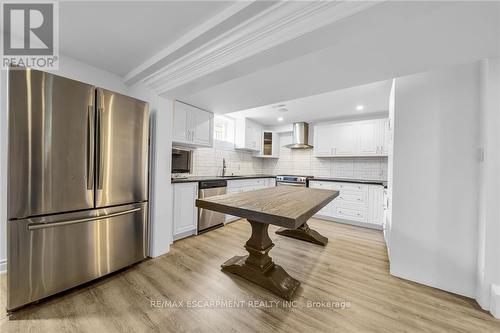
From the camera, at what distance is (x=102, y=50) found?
1.87 m

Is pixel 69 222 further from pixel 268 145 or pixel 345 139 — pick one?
pixel 345 139

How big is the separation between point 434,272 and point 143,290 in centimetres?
282

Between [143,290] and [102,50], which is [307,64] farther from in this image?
[143,290]

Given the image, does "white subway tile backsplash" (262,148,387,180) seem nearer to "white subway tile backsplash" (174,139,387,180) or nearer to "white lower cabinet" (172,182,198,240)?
"white subway tile backsplash" (174,139,387,180)

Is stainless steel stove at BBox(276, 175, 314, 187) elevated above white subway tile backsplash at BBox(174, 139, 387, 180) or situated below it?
below

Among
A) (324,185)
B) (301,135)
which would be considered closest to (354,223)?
(324,185)

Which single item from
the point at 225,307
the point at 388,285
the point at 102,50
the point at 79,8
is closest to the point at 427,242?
the point at 388,285

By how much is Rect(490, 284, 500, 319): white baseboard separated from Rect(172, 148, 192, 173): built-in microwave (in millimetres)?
3797

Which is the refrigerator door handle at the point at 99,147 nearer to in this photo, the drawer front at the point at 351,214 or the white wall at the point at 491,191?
the white wall at the point at 491,191

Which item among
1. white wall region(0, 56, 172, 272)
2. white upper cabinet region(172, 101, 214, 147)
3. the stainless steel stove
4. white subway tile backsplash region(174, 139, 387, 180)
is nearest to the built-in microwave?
white upper cabinet region(172, 101, 214, 147)

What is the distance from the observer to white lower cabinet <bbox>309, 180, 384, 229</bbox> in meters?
3.55

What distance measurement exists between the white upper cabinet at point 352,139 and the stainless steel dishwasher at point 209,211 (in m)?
2.62

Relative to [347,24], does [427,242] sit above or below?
below

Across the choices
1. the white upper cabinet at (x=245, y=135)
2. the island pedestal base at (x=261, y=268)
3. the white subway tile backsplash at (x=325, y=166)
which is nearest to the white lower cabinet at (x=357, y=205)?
the white subway tile backsplash at (x=325, y=166)
